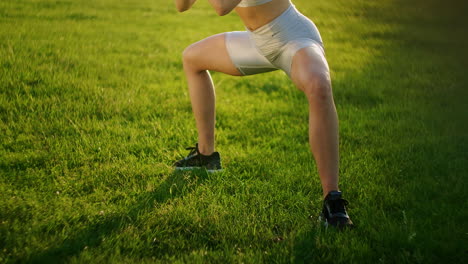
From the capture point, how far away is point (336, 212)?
2898 mm

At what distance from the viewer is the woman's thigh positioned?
137 inches

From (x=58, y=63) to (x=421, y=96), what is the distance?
4.65 metres

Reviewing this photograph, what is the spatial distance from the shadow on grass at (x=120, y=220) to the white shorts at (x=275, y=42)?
0.95 m

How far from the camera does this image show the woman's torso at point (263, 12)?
313 centimetres

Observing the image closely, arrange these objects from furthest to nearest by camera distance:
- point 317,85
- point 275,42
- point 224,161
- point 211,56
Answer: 1. point 224,161
2. point 211,56
3. point 275,42
4. point 317,85

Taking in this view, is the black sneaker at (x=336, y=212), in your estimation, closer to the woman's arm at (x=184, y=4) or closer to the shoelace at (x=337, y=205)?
the shoelace at (x=337, y=205)

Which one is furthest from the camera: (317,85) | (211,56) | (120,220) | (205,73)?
(205,73)

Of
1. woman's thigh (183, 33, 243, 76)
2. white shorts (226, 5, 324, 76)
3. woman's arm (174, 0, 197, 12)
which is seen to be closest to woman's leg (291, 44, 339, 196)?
white shorts (226, 5, 324, 76)

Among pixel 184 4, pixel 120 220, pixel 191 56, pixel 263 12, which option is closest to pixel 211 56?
pixel 191 56

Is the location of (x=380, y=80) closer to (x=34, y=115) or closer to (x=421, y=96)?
(x=421, y=96)

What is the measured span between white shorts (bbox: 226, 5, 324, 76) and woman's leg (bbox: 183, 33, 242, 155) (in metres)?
0.11

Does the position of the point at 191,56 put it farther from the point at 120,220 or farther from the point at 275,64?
the point at 120,220

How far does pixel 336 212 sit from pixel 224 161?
53.0 inches

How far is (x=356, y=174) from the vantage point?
3.75 m
